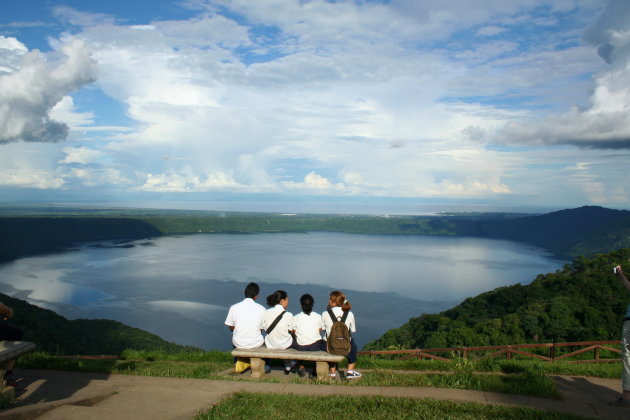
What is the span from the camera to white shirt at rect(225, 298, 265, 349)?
6137mm

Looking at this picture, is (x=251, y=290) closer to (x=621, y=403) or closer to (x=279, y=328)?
(x=279, y=328)

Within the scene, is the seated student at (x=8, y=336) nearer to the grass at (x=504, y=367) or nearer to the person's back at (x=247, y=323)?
the person's back at (x=247, y=323)

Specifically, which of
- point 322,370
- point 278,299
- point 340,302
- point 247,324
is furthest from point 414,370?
point 247,324

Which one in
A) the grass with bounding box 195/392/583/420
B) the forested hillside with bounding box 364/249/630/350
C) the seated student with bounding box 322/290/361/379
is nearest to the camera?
the grass with bounding box 195/392/583/420

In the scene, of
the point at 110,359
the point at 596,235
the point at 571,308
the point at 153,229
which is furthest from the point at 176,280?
the point at 596,235

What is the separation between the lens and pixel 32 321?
3441 cm

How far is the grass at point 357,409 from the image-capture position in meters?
4.06

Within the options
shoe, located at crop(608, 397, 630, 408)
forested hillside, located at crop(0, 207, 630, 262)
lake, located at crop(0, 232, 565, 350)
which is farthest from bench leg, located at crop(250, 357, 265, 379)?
forested hillside, located at crop(0, 207, 630, 262)

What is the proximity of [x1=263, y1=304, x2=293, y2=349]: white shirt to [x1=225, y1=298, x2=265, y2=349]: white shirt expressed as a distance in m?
0.11

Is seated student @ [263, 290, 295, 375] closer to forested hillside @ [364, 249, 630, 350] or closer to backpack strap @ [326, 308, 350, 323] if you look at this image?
backpack strap @ [326, 308, 350, 323]

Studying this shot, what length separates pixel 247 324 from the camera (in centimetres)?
616

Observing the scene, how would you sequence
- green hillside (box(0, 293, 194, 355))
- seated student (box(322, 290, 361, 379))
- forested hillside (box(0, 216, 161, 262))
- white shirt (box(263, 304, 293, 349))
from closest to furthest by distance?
1. seated student (box(322, 290, 361, 379))
2. white shirt (box(263, 304, 293, 349))
3. green hillside (box(0, 293, 194, 355))
4. forested hillside (box(0, 216, 161, 262))

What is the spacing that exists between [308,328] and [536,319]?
27.3 metres

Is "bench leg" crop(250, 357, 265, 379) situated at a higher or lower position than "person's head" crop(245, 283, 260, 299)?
lower
